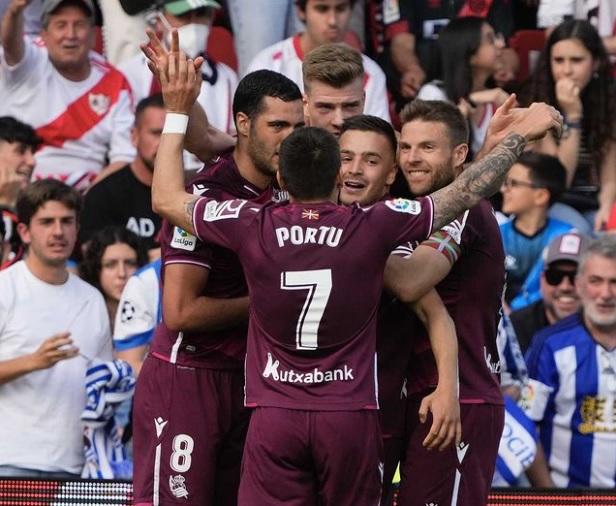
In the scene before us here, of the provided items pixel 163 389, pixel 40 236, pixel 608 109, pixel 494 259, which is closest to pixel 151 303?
pixel 40 236

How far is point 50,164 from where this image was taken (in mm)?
10570

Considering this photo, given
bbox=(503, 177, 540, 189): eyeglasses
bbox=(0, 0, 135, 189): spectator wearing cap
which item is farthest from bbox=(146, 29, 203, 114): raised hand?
bbox=(503, 177, 540, 189): eyeglasses

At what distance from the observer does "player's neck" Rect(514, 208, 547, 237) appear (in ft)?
33.7

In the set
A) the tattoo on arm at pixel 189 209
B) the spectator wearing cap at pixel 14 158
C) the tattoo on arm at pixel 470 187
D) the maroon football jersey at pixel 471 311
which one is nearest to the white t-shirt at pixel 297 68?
the spectator wearing cap at pixel 14 158

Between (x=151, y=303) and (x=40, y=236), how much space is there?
0.68 meters

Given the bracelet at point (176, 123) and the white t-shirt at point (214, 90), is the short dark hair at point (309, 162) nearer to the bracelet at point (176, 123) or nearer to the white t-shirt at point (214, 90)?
the bracelet at point (176, 123)

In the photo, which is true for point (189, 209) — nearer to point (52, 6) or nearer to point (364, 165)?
point (364, 165)

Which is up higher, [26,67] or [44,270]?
[26,67]

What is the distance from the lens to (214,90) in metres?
10.8

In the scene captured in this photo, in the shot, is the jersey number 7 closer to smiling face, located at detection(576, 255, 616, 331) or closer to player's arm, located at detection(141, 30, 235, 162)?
player's arm, located at detection(141, 30, 235, 162)

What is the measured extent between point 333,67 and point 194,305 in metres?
1.32

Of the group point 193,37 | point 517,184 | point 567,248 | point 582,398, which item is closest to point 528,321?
point 567,248

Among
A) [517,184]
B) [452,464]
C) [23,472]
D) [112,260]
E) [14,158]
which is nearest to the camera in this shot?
[452,464]

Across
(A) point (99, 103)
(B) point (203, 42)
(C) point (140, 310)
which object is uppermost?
(B) point (203, 42)
